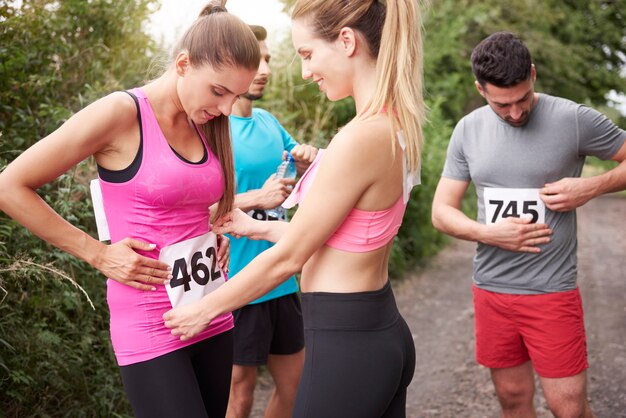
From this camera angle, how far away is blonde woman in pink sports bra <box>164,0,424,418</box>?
6.46ft

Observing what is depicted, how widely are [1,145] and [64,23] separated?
59.4 inches

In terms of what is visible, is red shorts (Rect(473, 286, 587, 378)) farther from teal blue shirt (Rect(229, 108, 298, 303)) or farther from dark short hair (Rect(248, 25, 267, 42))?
dark short hair (Rect(248, 25, 267, 42))

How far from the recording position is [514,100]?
10.6 ft

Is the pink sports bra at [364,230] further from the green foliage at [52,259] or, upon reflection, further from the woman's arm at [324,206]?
the green foliage at [52,259]

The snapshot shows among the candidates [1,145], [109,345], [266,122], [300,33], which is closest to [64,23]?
[1,145]

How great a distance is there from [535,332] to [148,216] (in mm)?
1910

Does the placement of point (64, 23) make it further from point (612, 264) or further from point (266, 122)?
point (612, 264)

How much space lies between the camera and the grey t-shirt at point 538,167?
128 inches

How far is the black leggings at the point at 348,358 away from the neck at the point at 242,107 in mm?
1764

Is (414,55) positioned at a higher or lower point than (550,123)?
higher

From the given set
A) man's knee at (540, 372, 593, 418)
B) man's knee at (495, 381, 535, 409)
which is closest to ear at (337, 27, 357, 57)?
man's knee at (540, 372, 593, 418)

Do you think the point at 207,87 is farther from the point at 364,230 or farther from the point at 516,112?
the point at 516,112

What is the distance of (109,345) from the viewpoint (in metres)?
3.98

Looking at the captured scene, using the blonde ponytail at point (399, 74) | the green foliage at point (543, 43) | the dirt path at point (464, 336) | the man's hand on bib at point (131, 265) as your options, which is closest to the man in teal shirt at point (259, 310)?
the man's hand on bib at point (131, 265)
